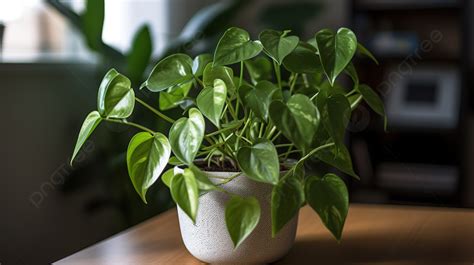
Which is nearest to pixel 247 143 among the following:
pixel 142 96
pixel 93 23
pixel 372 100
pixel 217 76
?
pixel 217 76

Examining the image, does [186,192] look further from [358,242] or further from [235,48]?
[358,242]

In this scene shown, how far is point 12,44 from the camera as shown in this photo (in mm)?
2215

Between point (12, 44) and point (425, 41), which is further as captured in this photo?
point (425, 41)

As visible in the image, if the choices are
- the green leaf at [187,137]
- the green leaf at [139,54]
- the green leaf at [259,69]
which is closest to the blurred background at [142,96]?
the green leaf at [139,54]

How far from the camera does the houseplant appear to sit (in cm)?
79

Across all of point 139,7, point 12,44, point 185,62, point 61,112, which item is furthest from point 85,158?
point 185,62

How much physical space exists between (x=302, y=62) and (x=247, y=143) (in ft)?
0.49

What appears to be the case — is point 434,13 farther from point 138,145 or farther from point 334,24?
point 138,145

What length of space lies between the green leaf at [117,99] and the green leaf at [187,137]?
8cm

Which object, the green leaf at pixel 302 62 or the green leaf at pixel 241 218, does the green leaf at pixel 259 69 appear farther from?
the green leaf at pixel 241 218

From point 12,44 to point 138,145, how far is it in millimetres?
1550

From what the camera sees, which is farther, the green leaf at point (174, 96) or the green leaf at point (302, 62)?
the green leaf at point (174, 96)

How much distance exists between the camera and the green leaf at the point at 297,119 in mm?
762

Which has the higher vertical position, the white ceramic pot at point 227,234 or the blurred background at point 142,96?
the white ceramic pot at point 227,234
